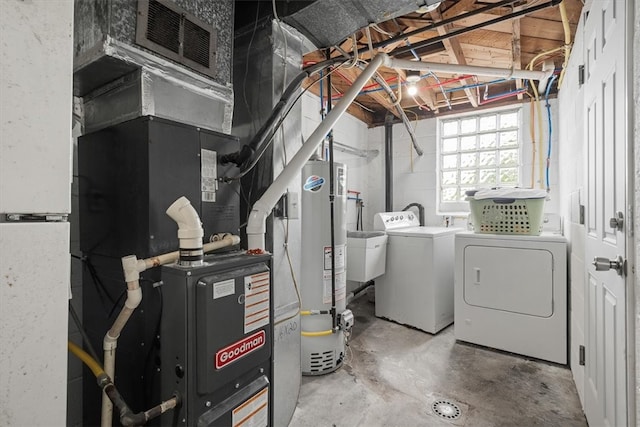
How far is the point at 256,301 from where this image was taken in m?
1.12

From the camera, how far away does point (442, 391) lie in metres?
2.00

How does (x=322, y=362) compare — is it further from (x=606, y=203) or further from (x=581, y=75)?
(x=581, y=75)

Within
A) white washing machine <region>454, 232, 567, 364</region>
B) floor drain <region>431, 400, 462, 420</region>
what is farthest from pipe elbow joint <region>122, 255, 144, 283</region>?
white washing machine <region>454, 232, 567, 364</region>

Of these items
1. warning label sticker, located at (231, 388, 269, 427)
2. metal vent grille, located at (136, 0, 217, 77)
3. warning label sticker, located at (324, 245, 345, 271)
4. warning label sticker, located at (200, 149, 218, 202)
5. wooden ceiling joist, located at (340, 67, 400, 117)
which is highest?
wooden ceiling joist, located at (340, 67, 400, 117)

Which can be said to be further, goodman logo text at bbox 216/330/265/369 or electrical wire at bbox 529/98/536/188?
electrical wire at bbox 529/98/536/188

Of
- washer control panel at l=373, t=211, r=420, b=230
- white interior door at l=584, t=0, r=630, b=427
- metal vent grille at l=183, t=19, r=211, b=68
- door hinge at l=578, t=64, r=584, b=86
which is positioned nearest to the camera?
white interior door at l=584, t=0, r=630, b=427

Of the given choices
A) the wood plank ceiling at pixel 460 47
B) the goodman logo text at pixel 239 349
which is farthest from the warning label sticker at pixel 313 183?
the goodman logo text at pixel 239 349

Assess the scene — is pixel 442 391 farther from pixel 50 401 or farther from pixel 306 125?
pixel 306 125

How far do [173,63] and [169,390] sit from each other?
118 centimetres

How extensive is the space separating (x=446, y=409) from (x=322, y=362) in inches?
32.7

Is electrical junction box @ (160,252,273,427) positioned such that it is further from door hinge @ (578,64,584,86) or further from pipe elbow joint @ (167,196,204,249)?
door hinge @ (578,64,584,86)

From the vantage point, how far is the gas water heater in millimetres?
2217

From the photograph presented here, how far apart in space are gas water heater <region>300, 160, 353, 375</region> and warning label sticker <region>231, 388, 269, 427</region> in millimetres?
1044

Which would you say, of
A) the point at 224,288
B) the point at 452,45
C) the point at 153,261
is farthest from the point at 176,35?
the point at 452,45
